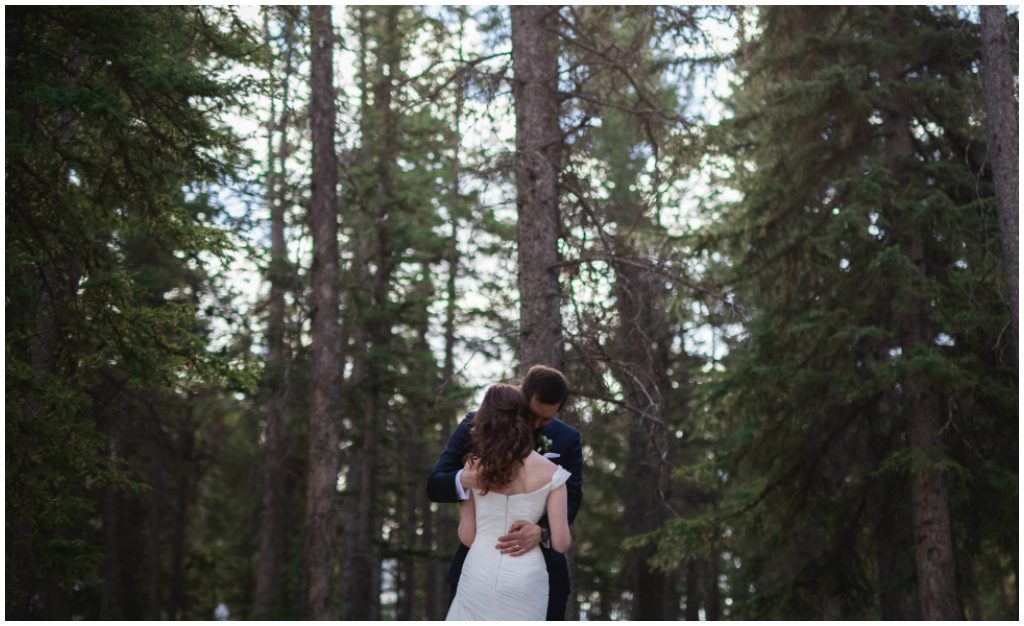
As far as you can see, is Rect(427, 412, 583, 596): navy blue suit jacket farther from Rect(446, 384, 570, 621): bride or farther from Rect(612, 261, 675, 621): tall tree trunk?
Rect(612, 261, 675, 621): tall tree trunk

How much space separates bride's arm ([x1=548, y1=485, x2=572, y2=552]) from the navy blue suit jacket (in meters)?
0.10

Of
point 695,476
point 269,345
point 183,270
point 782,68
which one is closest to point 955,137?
point 782,68

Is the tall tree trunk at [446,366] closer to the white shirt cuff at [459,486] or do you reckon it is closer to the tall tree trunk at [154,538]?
the tall tree trunk at [154,538]

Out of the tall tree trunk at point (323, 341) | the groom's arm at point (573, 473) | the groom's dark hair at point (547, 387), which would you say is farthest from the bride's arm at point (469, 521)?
the tall tree trunk at point (323, 341)

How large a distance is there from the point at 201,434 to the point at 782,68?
18.1 m

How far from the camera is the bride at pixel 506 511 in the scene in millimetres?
3398

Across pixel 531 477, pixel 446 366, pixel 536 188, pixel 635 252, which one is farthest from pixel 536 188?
pixel 446 366

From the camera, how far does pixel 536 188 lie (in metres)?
8.58

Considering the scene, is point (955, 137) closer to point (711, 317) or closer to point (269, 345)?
point (711, 317)

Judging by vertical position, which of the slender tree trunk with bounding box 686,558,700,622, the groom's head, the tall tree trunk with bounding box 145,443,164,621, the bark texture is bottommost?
the slender tree trunk with bounding box 686,558,700,622

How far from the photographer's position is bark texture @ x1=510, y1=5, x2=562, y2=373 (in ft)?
26.8

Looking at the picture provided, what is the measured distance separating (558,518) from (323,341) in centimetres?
866

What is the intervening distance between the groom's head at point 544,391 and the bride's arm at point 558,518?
387 mm

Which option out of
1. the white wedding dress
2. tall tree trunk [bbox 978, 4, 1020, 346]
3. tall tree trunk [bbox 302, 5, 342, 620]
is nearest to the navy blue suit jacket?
the white wedding dress
